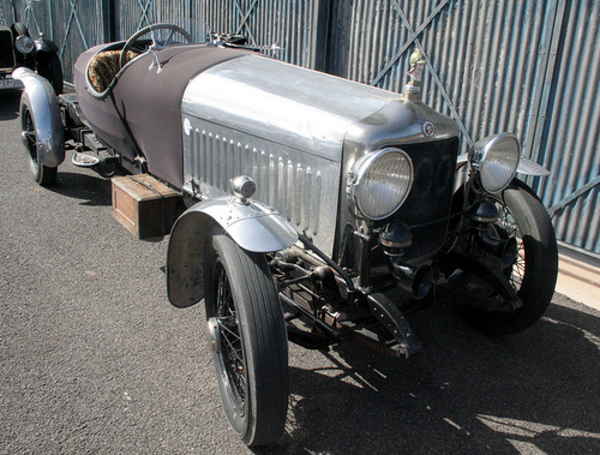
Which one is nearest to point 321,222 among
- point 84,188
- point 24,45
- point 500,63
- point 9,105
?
point 500,63

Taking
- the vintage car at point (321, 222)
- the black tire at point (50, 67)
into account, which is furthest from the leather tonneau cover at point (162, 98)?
the black tire at point (50, 67)

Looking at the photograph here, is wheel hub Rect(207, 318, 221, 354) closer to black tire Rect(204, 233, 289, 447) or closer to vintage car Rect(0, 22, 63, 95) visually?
black tire Rect(204, 233, 289, 447)

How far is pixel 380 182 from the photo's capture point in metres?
2.39

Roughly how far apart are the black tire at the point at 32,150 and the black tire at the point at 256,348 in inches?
148

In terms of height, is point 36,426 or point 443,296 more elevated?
point 443,296

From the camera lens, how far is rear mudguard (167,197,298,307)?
2.26 m

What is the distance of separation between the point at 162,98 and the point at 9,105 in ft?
26.5

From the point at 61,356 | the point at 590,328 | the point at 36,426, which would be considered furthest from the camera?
the point at 590,328

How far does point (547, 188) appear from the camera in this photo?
4699mm

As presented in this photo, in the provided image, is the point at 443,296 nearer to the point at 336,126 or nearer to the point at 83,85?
the point at 336,126

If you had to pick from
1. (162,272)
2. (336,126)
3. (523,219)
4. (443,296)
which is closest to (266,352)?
(336,126)

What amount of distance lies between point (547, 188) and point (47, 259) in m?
4.16

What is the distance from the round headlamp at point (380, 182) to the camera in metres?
2.33

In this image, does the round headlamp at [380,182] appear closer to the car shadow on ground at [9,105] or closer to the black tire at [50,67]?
the black tire at [50,67]
